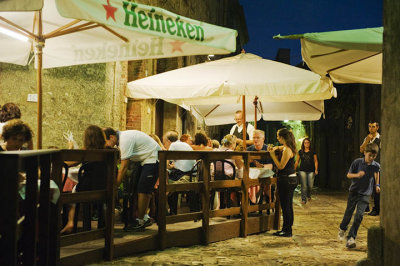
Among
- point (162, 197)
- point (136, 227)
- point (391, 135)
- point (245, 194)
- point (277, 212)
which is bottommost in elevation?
point (277, 212)

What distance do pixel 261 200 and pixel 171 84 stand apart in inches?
105

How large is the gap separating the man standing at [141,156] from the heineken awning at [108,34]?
1.32m

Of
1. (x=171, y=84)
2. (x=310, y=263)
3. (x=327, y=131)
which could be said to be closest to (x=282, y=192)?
(x=310, y=263)

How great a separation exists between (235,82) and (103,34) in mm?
2293

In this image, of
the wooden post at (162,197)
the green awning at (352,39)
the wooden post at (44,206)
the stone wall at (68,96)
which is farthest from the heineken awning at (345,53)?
the stone wall at (68,96)

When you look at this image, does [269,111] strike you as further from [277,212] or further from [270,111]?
[277,212]

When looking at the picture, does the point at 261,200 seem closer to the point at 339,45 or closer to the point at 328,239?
the point at 328,239

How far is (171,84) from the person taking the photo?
7.70 m

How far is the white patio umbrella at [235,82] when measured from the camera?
730 centimetres

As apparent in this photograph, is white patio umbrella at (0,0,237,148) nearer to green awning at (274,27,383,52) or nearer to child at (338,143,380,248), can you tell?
green awning at (274,27,383,52)

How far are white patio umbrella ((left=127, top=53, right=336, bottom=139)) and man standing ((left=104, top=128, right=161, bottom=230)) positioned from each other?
5.33ft

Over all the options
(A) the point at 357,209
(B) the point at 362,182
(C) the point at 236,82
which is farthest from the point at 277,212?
(C) the point at 236,82

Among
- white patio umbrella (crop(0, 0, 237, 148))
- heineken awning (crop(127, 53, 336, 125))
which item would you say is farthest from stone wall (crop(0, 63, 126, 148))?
heineken awning (crop(127, 53, 336, 125))

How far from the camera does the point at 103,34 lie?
263 inches
